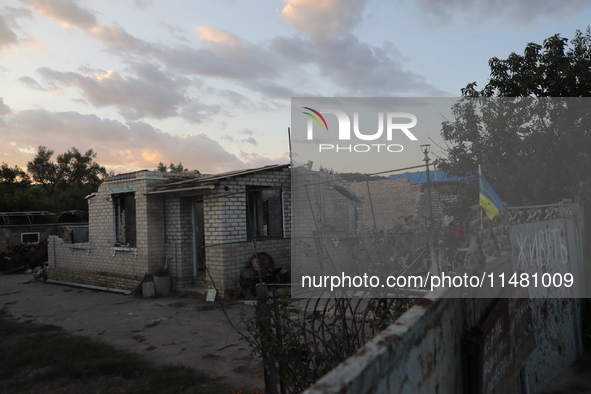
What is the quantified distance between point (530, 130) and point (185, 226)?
854 cm

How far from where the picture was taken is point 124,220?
11.9 m

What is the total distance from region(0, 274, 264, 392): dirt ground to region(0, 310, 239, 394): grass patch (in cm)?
28

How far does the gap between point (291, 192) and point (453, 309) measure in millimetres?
8624

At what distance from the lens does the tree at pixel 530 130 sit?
30.0 ft

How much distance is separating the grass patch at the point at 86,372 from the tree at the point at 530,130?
7365 millimetres

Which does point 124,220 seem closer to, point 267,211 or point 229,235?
point 229,235

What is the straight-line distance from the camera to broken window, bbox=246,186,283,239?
1041 centimetres

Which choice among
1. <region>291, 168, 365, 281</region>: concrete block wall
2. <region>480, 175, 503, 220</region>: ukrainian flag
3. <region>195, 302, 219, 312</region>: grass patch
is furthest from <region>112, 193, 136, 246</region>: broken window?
<region>480, 175, 503, 220</region>: ukrainian flag

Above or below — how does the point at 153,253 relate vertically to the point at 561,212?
below

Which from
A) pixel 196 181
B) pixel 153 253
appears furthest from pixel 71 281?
pixel 196 181

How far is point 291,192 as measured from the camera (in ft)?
35.1

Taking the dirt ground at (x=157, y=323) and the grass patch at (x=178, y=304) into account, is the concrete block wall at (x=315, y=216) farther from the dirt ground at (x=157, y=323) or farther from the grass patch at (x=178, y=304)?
the grass patch at (x=178, y=304)

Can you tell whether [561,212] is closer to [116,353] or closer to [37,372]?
[116,353]

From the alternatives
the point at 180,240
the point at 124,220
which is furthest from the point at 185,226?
the point at 124,220
